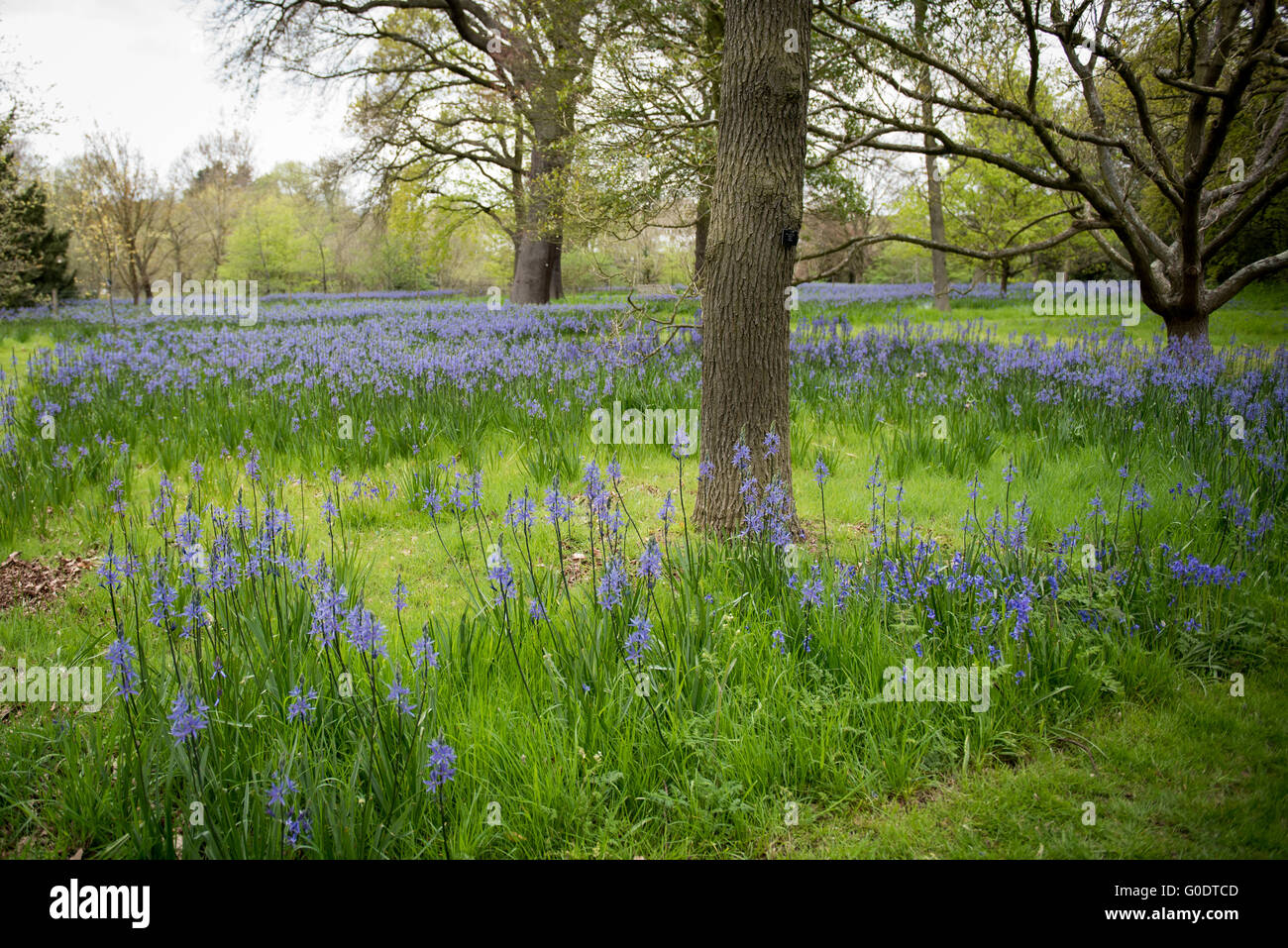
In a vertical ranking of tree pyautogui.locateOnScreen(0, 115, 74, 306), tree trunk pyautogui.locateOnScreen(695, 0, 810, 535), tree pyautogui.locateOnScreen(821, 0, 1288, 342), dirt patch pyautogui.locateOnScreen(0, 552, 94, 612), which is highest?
tree pyautogui.locateOnScreen(0, 115, 74, 306)

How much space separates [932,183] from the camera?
12.6 m

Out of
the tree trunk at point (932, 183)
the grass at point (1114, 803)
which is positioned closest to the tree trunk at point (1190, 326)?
the tree trunk at point (932, 183)

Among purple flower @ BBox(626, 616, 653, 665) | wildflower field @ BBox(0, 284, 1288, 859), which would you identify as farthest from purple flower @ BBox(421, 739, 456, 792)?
purple flower @ BBox(626, 616, 653, 665)

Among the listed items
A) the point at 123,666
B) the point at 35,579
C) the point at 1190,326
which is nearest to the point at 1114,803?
the point at 123,666

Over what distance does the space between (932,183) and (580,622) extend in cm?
1240

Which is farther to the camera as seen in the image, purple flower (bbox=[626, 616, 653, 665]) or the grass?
purple flower (bbox=[626, 616, 653, 665])

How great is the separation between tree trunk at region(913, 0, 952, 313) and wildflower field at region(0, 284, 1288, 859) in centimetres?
384

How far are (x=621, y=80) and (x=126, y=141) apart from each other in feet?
78.2

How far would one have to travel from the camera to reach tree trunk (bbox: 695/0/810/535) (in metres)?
3.91

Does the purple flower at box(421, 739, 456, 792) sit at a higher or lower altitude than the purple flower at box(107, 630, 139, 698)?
lower

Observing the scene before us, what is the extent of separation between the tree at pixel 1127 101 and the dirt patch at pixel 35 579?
6.85 metres

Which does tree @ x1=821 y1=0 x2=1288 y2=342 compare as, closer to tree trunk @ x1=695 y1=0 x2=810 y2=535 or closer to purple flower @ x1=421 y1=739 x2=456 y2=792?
tree trunk @ x1=695 y1=0 x2=810 y2=535

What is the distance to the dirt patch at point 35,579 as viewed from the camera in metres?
4.00

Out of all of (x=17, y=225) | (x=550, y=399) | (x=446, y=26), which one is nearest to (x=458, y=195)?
(x=446, y=26)
